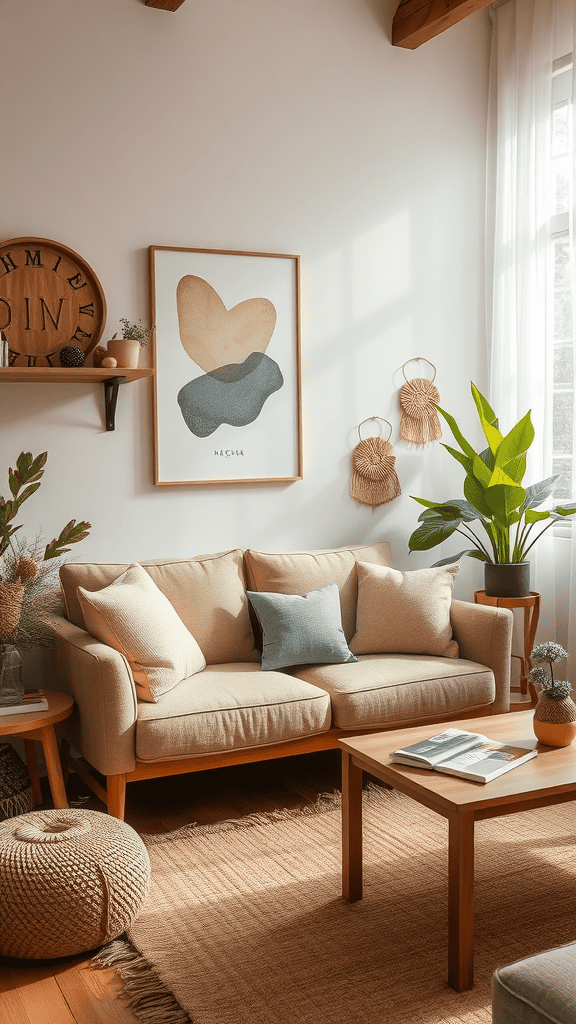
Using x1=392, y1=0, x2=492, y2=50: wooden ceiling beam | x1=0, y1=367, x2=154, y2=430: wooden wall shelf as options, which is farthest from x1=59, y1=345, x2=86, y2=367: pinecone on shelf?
x1=392, y1=0, x2=492, y2=50: wooden ceiling beam

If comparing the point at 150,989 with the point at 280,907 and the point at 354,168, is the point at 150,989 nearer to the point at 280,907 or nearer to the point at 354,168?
the point at 280,907

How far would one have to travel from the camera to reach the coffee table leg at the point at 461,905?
1.99m

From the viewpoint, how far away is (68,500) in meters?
3.47

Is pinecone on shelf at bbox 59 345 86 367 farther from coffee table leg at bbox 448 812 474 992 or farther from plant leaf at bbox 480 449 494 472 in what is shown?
coffee table leg at bbox 448 812 474 992

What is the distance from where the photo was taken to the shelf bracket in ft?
11.3

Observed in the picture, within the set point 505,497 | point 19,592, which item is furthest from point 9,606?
point 505,497

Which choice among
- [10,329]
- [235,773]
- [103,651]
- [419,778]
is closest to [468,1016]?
[419,778]

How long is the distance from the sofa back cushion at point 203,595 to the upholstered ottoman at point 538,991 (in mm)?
2128

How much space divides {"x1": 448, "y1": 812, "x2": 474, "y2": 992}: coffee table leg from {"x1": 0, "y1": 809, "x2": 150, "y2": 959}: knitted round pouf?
747 mm

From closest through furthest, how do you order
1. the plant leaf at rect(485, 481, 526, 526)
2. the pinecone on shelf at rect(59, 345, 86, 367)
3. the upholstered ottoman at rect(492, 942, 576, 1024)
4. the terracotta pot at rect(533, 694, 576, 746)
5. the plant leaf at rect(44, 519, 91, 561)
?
the upholstered ottoman at rect(492, 942, 576, 1024)
the terracotta pot at rect(533, 694, 576, 746)
the plant leaf at rect(44, 519, 91, 561)
the pinecone on shelf at rect(59, 345, 86, 367)
the plant leaf at rect(485, 481, 526, 526)

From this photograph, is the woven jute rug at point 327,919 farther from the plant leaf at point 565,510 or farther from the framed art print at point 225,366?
the framed art print at point 225,366

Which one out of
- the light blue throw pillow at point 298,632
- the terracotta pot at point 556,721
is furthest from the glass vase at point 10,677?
the terracotta pot at point 556,721

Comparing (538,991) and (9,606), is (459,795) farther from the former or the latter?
(9,606)

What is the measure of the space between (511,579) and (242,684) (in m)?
1.33
